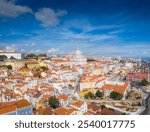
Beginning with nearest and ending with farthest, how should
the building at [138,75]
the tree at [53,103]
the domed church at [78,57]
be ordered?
the domed church at [78,57], the tree at [53,103], the building at [138,75]

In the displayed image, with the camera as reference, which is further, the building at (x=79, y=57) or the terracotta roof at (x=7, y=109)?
the building at (x=79, y=57)

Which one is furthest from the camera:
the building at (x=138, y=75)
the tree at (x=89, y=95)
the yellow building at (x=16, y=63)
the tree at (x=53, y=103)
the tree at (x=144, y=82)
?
the yellow building at (x=16, y=63)

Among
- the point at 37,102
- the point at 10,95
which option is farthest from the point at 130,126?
the point at 10,95

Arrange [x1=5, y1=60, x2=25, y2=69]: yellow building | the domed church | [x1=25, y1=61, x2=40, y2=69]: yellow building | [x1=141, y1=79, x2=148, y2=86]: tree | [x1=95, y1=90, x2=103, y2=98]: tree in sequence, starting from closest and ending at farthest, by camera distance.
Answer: the domed church
[x1=95, y1=90, x2=103, y2=98]: tree
[x1=141, y1=79, x2=148, y2=86]: tree
[x1=5, y1=60, x2=25, y2=69]: yellow building
[x1=25, y1=61, x2=40, y2=69]: yellow building

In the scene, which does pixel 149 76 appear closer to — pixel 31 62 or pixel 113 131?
pixel 31 62

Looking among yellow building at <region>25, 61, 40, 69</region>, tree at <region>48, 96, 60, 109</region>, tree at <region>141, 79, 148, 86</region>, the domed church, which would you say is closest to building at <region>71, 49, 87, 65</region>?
the domed church

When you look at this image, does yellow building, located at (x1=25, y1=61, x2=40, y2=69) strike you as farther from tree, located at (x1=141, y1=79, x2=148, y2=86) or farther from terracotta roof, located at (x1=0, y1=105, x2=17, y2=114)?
terracotta roof, located at (x1=0, y1=105, x2=17, y2=114)

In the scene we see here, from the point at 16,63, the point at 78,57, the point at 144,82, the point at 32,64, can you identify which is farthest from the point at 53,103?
the point at 32,64

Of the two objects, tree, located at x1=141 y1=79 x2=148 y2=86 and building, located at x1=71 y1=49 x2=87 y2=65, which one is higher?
building, located at x1=71 y1=49 x2=87 y2=65

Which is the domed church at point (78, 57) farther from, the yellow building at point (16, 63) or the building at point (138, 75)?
the yellow building at point (16, 63)

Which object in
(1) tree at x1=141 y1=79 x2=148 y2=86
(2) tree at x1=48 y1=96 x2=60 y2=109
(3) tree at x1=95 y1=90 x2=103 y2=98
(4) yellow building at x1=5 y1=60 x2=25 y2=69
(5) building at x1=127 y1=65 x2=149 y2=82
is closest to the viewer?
(2) tree at x1=48 y1=96 x2=60 y2=109

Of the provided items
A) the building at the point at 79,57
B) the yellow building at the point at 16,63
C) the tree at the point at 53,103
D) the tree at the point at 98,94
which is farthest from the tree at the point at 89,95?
the yellow building at the point at 16,63
